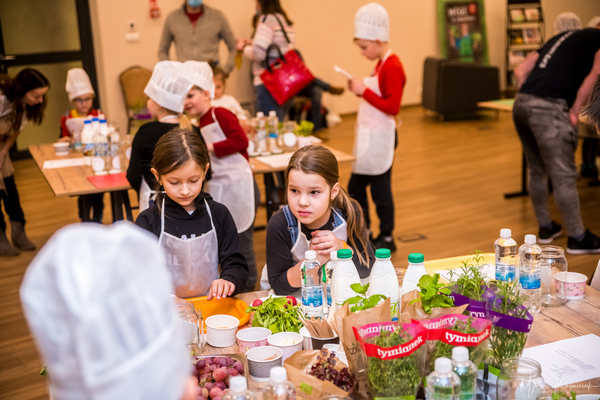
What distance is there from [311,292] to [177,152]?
81 cm

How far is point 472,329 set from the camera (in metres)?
1.35

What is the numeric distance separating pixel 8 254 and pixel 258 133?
7.00 ft

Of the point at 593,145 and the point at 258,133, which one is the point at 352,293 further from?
the point at 593,145

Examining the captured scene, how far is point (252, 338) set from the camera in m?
1.68

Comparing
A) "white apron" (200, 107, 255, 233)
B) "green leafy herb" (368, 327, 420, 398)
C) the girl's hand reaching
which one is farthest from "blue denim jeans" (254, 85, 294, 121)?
"green leafy herb" (368, 327, 420, 398)

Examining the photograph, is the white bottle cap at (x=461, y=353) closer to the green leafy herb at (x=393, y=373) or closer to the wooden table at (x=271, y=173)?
the green leafy herb at (x=393, y=373)

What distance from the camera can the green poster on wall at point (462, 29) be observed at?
416 inches

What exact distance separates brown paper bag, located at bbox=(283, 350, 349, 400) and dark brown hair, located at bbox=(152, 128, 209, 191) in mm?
1072

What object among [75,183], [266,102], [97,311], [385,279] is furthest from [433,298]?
[266,102]

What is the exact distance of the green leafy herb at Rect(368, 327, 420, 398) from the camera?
128 centimetres

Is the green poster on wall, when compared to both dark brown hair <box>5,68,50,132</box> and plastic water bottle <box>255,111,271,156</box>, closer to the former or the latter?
plastic water bottle <box>255,111,271,156</box>

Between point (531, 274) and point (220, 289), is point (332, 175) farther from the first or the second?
point (531, 274)

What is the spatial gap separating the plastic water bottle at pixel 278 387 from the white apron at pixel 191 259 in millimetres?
1115

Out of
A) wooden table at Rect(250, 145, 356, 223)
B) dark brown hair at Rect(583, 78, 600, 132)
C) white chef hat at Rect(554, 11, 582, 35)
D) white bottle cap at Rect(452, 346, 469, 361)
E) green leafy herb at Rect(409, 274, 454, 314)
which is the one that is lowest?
wooden table at Rect(250, 145, 356, 223)
